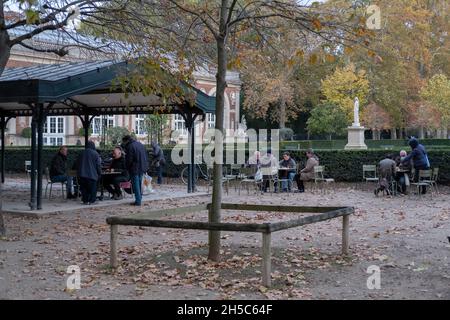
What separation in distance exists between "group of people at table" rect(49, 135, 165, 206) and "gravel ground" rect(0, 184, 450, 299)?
1975 millimetres

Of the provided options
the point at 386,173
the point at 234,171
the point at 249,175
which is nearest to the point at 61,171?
the point at 249,175

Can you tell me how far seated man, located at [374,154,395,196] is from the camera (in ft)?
63.6

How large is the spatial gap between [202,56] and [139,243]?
→ 205 inches

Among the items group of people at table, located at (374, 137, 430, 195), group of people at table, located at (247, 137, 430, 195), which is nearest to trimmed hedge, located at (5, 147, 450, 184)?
group of people at table, located at (247, 137, 430, 195)

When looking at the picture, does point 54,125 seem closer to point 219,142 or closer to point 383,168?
point 383,168

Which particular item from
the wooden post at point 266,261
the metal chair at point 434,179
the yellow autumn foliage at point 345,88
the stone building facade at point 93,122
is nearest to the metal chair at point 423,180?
the metal chair at point 434,179

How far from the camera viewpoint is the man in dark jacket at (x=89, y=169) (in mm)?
15984

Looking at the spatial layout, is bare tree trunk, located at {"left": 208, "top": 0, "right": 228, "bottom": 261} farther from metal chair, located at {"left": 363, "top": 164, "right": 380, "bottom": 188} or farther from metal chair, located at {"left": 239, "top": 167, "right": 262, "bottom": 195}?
metal chair, located at {"left": 363, "top": 164, "right": 380, "bottom": 188}

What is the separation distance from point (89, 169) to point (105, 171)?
168 cm

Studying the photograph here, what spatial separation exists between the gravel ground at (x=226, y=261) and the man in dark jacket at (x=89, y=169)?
70.2 inches

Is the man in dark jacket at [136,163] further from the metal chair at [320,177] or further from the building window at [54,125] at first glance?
the building window at [54,125]

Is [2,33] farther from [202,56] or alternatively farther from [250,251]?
[250,251]

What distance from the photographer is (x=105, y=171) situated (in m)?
17.7

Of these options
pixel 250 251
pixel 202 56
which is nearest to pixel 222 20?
pixel 250 251
